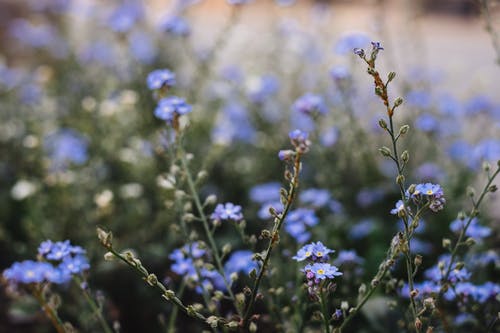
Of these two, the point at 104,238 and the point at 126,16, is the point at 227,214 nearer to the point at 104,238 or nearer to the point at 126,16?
the point at 104,238

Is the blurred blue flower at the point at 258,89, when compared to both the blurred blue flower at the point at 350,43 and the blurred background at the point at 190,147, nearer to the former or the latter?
the blurred background at the point at 190,147

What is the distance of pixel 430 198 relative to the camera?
155cm

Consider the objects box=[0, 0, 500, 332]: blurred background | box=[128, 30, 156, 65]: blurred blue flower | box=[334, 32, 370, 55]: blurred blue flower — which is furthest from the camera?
box=[128, 30, 156, 65]: blurred blue flower

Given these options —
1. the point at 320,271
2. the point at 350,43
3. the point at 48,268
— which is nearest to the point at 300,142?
the point at 320,271

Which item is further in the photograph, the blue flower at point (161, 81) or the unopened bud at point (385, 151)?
the blue flower at point (161, 81)

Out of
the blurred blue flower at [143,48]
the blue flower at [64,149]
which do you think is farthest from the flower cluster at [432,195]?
the blurred blue flower at [143,48]

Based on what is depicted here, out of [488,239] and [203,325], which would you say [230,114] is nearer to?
[203,325]

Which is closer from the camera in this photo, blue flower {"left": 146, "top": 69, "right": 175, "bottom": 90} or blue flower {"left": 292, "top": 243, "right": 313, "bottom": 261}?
blue flower {"left": 292, "top": 243, "right": 313, "bottom": 261}

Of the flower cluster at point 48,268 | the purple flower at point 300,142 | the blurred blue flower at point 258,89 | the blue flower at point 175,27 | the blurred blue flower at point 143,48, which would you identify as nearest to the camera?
the purple flower at point 300,142

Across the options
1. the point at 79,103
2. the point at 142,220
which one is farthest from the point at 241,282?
the point at 79,103

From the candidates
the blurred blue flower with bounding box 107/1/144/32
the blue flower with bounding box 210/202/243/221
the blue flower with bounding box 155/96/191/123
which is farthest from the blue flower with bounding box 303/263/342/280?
the blurred blue flower with bounding box 107/1/144/32

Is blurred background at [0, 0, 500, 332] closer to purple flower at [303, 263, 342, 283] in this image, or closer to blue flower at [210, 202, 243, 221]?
blue flower at [210, 202, 243, 221]

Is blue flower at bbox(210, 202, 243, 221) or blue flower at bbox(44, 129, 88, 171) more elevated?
blue flower at bbox(44, 129, 88, 171)

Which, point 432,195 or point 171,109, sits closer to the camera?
point 432,195
